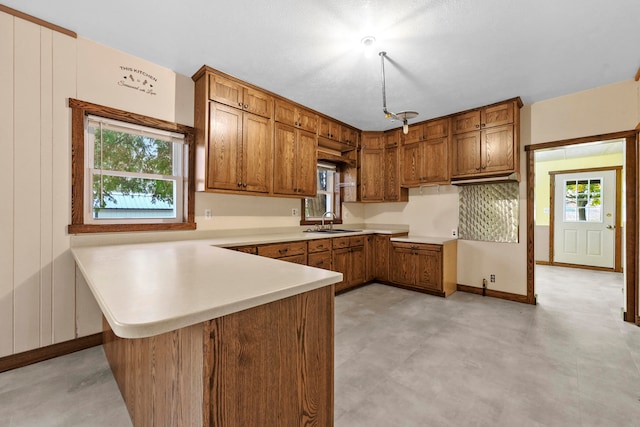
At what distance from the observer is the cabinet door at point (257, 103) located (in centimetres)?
312

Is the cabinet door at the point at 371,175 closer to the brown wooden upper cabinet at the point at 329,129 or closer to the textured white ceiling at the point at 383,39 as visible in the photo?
the brown wooden upper cabinet at the point at 329,129

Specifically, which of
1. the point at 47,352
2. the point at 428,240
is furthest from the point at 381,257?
the point at 47,352

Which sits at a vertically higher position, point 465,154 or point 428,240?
point 465,154

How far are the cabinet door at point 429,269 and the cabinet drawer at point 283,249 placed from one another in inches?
69.1

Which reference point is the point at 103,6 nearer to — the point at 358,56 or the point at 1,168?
the point at 1,168

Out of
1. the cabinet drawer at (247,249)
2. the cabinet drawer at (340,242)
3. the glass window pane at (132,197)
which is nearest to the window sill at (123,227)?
the glass window pane at (132,197)

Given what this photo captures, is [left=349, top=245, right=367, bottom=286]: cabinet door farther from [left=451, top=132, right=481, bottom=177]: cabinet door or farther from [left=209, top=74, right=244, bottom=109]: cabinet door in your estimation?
[left=209, top=74, right=244, bottom=109]: cabinet door

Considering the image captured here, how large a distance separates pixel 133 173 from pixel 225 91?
1.23 metres

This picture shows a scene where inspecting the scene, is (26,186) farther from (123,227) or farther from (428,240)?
→ (428,240)

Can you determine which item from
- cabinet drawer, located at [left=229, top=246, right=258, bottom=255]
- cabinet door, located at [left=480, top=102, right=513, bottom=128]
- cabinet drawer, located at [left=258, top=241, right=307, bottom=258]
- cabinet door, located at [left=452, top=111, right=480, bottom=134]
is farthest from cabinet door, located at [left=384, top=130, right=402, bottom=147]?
cabinet drawer, located at [left=229, top=246, right=258, bottom=255]

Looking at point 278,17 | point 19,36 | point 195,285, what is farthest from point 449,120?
point 19,36

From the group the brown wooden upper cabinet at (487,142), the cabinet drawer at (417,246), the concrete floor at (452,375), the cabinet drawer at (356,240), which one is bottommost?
the concrete floor at (452,375)

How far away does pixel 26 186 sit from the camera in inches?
84.5

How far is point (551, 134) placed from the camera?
349 centimetres
